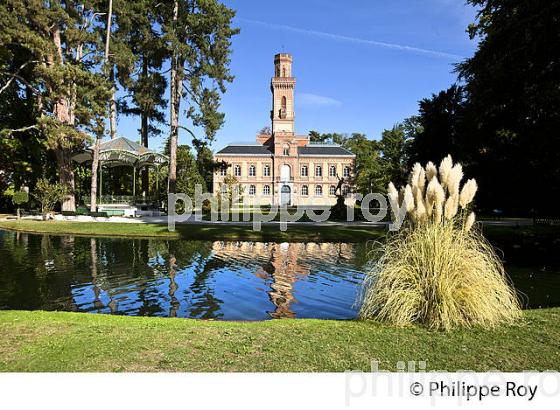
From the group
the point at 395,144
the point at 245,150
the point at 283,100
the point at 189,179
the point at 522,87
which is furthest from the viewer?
the point at 283,100

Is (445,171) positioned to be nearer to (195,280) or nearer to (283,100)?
(195,280)

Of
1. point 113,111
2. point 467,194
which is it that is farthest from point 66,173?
point 467,194

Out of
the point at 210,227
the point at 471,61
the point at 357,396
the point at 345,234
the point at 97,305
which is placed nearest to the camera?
the point at 357,396

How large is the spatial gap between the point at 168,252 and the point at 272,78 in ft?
169

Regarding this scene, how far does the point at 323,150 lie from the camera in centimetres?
5816

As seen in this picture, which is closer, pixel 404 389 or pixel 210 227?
pixel 404 389

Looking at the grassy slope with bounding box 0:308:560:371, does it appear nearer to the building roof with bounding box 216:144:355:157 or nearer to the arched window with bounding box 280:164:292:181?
the arched window with bounding box 280:164:292:181

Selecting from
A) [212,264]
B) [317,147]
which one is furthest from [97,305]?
[317,147]

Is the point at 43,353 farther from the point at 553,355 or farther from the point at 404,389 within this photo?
the point at 553,355

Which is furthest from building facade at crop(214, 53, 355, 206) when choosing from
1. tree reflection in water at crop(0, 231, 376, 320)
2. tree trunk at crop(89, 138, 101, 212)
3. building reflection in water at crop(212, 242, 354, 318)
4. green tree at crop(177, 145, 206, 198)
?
tree reflection in water at crop(0, 231, 376, 320)

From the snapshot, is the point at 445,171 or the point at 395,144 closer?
the point at 445,171

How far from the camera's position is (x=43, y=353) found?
3.49 metres

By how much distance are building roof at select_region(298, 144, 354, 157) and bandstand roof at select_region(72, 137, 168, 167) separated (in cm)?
3240

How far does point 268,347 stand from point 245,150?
55.3 meters
